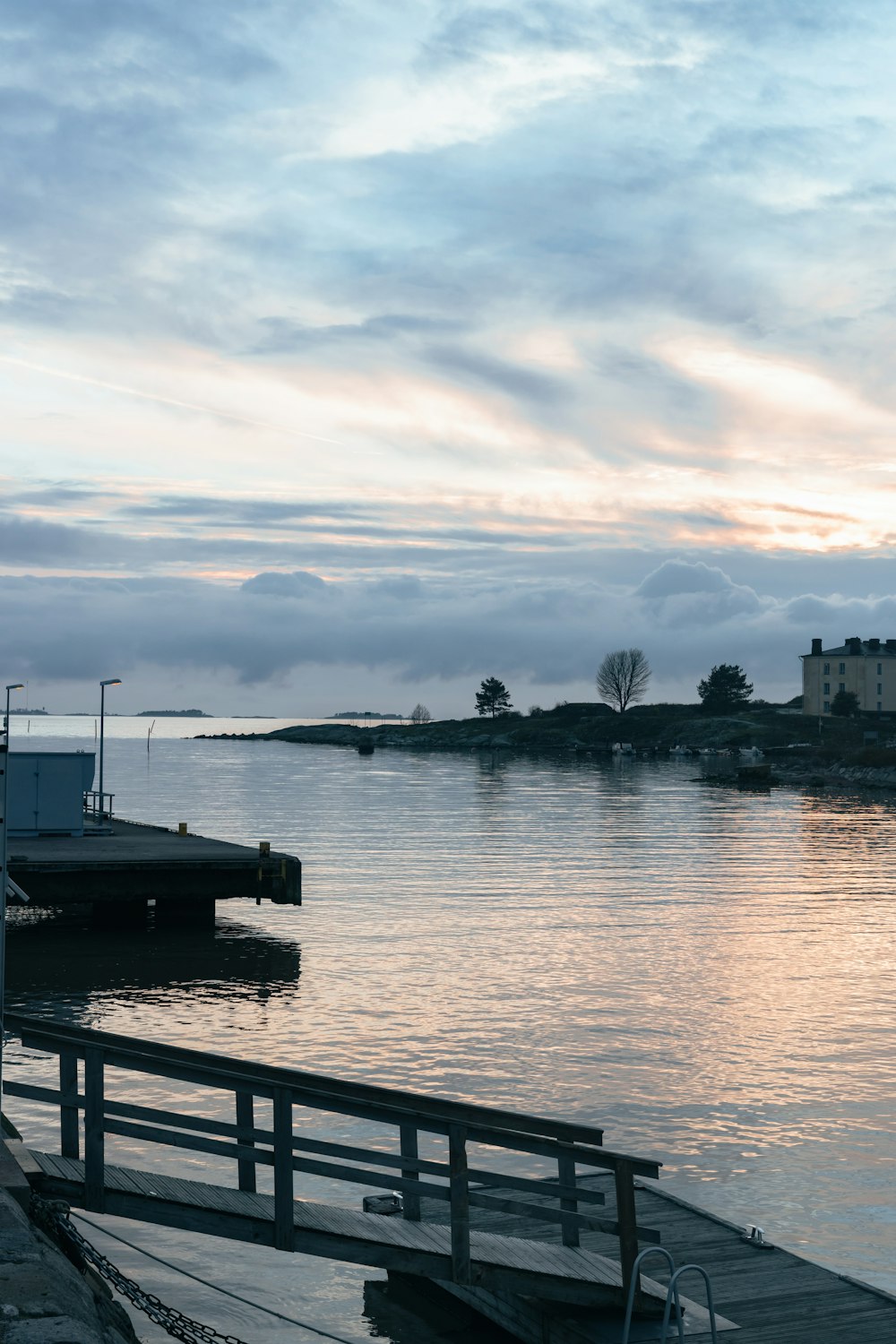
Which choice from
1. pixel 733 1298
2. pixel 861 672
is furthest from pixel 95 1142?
pixel 861 672

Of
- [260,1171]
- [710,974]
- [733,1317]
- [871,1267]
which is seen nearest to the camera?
[733,1317]

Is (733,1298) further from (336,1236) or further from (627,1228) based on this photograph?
(336,1236)

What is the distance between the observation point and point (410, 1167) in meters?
10.0

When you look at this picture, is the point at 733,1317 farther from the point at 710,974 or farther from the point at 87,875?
the point at 87,875

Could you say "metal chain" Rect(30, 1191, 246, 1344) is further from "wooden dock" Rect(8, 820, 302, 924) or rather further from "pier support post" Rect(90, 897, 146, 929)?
"pier support post" Rect(90, 897, 146, 929)

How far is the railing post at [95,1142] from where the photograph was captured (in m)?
9.52

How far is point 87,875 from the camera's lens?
3194cm

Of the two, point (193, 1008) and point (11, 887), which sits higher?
point (11, 887)

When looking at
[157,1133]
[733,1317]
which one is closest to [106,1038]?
[157,1133]

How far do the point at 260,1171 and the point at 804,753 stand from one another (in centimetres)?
15618

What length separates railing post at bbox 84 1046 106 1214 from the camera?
9516 millimetres

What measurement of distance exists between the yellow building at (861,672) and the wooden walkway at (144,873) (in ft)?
556

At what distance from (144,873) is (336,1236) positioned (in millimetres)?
24377

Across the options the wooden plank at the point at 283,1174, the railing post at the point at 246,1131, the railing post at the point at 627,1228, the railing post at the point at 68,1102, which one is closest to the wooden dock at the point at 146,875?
the railing post at the point at 68,1102
